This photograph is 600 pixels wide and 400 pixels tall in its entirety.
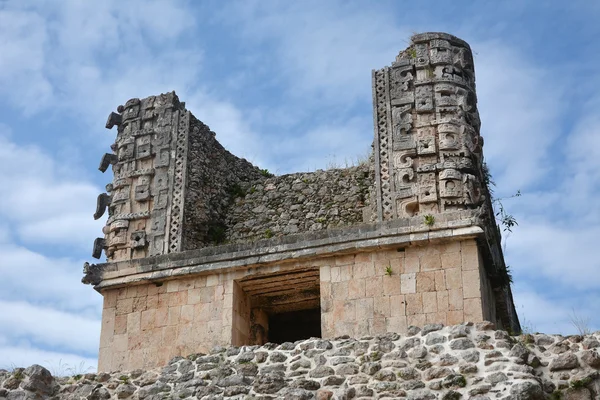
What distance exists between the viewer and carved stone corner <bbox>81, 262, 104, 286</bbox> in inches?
543

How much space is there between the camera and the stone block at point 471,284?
11.7 m

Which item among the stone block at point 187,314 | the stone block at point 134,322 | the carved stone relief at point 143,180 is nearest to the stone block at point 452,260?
the stone block at point 187,314

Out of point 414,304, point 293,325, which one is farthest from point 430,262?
point 293,325

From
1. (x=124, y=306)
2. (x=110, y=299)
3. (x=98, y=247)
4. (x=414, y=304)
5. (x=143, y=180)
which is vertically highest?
(x=143, y=180)

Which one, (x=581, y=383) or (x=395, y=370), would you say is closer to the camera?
(x=581, y=383)

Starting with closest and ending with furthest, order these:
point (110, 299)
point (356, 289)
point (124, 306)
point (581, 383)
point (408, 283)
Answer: point (581, 383) < point (408, 283) < point (356, 289) < point (124, 306) < point (110, 299)

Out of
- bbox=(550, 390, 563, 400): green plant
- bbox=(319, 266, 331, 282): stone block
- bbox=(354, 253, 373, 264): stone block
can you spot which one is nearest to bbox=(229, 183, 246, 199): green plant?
bbox=(319, 266, 331, 282): stone block

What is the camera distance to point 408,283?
12062 millimetres

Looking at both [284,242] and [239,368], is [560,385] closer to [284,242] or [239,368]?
[239,368]

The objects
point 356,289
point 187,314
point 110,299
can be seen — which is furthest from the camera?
point 110,299

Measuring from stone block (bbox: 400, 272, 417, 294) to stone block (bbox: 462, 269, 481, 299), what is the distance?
0.64m

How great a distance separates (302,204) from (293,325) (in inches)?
81.4

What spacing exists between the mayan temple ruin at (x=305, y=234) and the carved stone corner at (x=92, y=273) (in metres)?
0.02

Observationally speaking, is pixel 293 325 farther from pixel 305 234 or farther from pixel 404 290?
pixel 404 290
